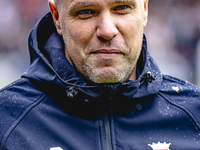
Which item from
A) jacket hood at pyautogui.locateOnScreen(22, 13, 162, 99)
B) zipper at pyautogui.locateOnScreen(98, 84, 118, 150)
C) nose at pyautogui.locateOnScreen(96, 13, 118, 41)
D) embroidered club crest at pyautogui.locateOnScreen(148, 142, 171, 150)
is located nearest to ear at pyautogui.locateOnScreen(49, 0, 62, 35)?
jacket hood at pyautogui.locateOnScreen(22, 13, 162, 99)

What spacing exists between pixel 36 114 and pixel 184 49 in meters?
6.92

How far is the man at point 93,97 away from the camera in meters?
1.88

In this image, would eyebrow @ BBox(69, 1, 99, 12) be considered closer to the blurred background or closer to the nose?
the nose

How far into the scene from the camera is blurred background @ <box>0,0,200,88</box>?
811cm

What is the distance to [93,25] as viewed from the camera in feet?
6.41

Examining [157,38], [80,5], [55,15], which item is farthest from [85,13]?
[157,38]

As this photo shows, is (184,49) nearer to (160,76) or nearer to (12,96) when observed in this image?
(160,76)

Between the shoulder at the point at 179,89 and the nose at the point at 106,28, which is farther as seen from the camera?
the shoulder at the point at 179,89

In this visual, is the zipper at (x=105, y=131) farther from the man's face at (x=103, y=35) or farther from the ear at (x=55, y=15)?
the ear at (x=55, y=15)

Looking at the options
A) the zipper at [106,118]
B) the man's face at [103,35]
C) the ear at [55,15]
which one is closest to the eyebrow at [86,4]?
the man's face at [103,35]

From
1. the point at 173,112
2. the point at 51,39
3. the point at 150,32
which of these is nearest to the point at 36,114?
the point at 51,39

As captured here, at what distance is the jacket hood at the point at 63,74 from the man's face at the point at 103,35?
7 cm

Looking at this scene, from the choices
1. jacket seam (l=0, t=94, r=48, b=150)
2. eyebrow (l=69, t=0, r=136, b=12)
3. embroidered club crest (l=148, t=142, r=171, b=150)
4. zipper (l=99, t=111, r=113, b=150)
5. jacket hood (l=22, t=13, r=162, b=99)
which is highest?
eyebrow (l=69, t=0, r=136, b=12)

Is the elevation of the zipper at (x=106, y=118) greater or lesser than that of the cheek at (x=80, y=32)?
lesser
